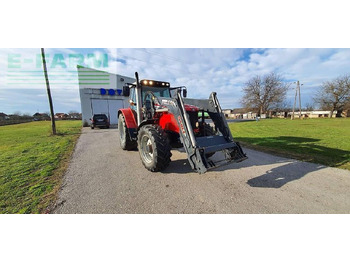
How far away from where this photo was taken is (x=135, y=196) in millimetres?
2615

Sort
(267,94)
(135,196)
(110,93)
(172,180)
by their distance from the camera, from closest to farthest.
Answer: (135,196), (172,180), (110,93), (267,94)

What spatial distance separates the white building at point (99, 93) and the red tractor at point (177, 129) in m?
13.9

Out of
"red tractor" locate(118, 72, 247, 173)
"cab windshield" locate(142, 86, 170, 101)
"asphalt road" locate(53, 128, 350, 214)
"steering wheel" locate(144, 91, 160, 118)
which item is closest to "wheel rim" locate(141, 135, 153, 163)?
"red tractor" locate(118, 72, 247, 173)

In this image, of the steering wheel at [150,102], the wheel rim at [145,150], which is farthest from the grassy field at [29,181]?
the steering wheel at [150,102]

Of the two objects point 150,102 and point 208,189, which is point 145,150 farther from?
point 208,189

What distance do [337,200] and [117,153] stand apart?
219 inches

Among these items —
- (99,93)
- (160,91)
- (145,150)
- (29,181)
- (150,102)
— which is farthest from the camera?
(99,93)

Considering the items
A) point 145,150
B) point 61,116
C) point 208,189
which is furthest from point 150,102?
point 61,116

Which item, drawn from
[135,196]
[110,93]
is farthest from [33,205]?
[110,93]

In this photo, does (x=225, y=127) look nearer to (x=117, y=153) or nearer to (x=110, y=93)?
(x=117, y=153)

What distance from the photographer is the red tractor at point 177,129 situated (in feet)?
9.86

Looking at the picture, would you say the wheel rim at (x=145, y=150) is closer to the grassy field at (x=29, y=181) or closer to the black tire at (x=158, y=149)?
the black tire at (x=158, y=149)

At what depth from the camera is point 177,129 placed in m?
3.46

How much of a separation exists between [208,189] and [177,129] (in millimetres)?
1429
